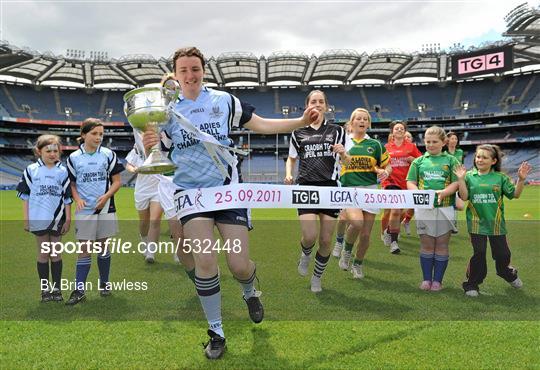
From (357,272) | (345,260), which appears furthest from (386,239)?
(357,272)

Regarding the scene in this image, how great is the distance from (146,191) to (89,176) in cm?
222

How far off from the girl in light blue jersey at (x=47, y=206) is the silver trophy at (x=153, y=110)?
2.28 m

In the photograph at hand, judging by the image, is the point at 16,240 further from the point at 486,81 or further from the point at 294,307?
the point at 486,81

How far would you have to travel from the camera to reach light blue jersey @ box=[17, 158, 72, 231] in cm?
474

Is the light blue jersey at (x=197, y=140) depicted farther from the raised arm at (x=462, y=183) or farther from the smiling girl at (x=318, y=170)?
the raised arm at (x=462, y=183)

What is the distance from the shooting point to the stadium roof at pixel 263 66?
141 ft

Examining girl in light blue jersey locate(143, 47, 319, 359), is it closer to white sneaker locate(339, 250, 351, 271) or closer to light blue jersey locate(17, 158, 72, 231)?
light blue jersey locate(17, 158, 72, 231)

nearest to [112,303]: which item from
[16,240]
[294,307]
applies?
[294,307]

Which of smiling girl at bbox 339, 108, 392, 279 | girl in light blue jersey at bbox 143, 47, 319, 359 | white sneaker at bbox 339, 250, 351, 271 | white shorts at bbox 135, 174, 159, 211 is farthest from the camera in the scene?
white shorts at bbox 135, 174, 159, 211

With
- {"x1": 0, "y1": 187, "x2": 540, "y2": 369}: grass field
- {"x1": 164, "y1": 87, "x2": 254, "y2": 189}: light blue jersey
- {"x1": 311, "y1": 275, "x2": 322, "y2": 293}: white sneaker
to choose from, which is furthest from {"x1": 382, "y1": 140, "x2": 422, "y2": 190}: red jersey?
{"x1": 164, "y1": 87, "x2": 254, "y2": 189}: light blue jersey

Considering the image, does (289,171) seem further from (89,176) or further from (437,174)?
(89,176)

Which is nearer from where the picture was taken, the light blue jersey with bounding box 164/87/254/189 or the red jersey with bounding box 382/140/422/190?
the light blue jersey with bounding box 164/87/254/189

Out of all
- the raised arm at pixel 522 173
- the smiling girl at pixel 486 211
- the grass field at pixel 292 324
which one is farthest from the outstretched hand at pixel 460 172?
the grass field at pixel 292 324

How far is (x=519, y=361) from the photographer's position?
2.93 metres
